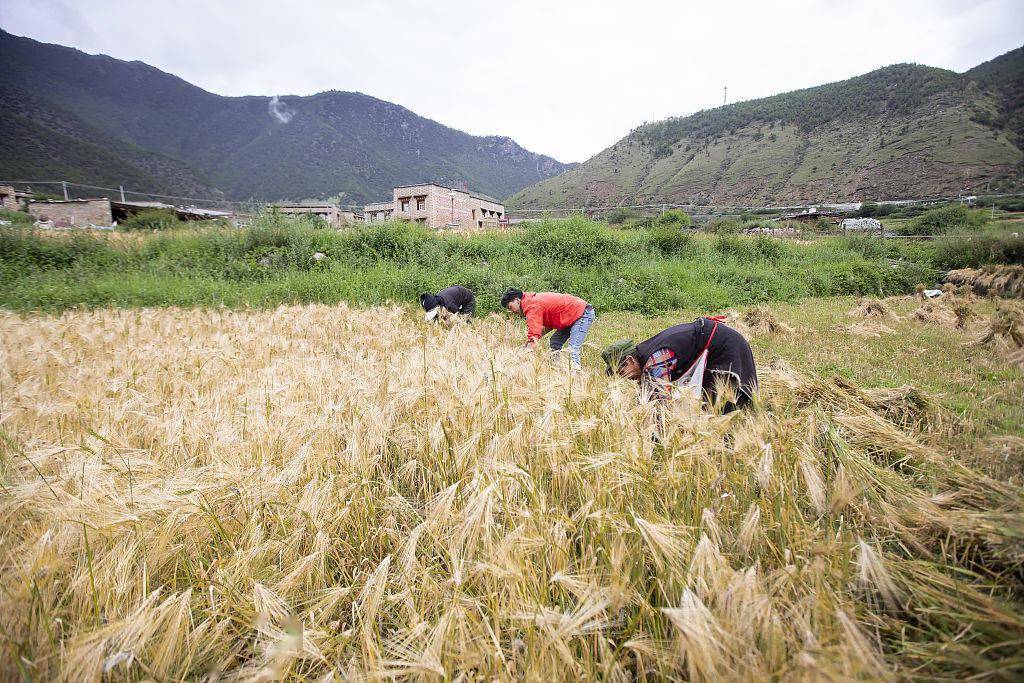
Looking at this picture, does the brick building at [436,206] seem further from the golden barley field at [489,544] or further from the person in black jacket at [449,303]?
the golden barley field at [489,544]

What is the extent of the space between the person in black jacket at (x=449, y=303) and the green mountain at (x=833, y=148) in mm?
68745

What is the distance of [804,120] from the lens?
82.9m

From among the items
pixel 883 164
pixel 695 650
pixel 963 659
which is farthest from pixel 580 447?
pixel 883 164

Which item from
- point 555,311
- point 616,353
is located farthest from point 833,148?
point 616,353

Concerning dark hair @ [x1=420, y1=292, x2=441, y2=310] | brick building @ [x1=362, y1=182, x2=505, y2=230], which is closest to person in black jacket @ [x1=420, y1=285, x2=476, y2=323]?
dark hair @ [x1=420, y1=292, x2=441, y2=310]

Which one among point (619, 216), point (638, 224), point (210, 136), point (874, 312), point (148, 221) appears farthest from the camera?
point (210, 136)

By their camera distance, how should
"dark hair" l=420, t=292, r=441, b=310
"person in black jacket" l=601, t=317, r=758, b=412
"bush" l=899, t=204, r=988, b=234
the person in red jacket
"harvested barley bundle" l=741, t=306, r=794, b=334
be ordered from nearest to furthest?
"person in black jacket" l=601, t=317, r=758, b=412 → the person in red jacket → "dark hair" l=420, t=292, r=441, b=310 → "harvested barley bundle" l=741, t=306, r=794, b=334 → "bush" l=899, t=204, r=988, b=234

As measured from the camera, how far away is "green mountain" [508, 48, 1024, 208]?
184 ft

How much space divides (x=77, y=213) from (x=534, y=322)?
35.0 metres

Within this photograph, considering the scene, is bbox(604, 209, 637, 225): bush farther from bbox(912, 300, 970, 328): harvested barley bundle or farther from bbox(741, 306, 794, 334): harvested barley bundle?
bbox(741, 306, 794, 334): harvested barley bundle

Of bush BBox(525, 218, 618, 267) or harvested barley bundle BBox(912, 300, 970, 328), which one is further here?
bush BBox(525, 218, 618, 267)

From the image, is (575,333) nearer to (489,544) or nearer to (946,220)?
(489,544)

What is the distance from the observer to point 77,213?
25.4m

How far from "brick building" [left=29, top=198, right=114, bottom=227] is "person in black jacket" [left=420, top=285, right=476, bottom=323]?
2905 cm
